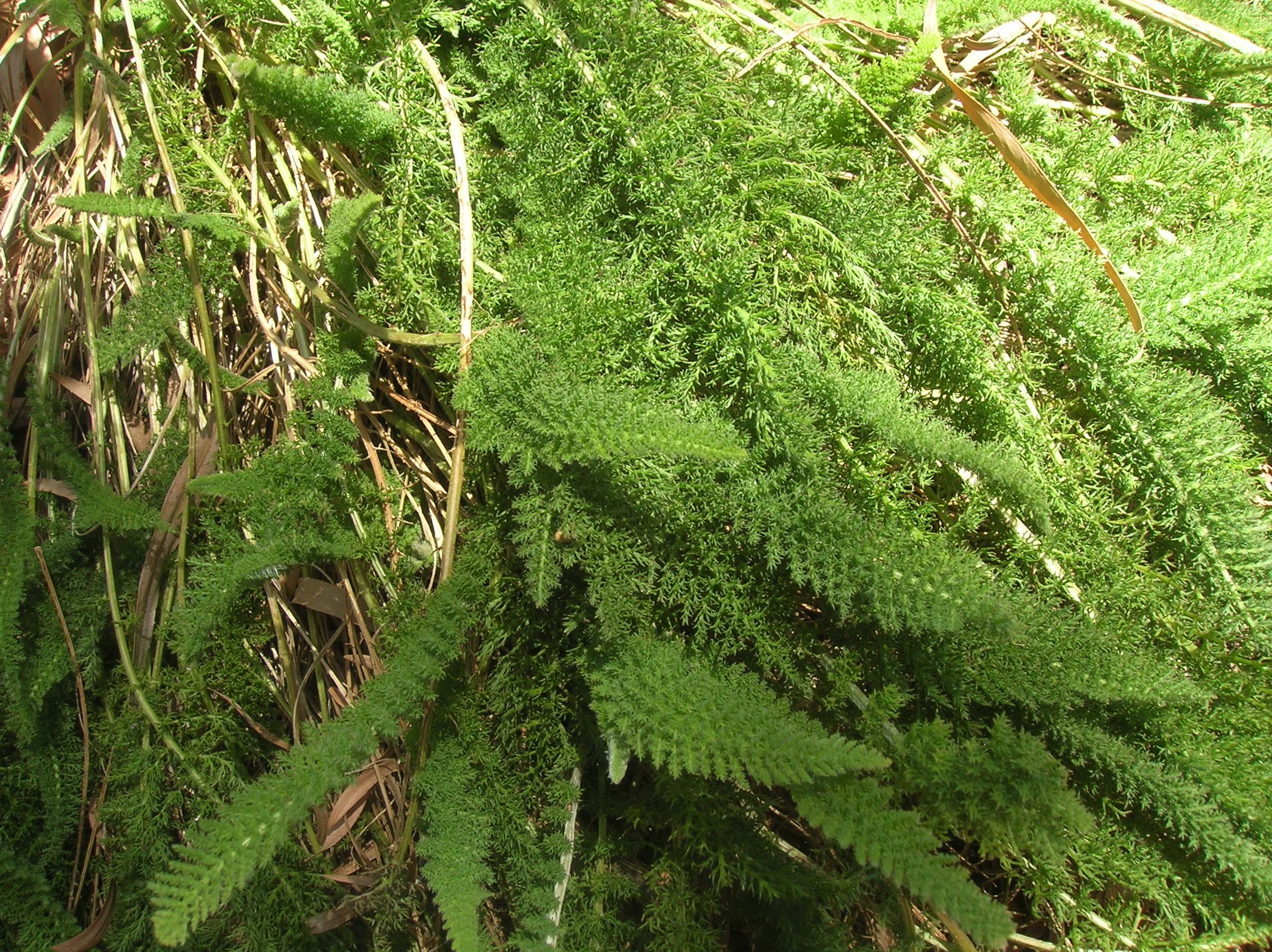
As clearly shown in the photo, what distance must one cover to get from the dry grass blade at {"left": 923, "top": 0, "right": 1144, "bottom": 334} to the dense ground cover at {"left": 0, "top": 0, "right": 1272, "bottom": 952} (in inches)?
0.6

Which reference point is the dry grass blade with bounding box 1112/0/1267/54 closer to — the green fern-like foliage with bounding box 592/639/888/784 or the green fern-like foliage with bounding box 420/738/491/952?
the green fern-like foliage with bounding box 592/639/888/784

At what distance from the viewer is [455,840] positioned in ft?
4.82

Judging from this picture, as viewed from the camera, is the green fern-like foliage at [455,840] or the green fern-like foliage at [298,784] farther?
the green fern-like foliage at [455,840]

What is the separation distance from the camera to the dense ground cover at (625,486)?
145cm

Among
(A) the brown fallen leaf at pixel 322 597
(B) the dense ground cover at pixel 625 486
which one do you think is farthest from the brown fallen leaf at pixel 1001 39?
(A) the brown fallen leaf at pixel 322 597

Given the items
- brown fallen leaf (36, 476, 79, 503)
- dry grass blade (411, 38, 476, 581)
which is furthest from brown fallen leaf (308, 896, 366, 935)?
brown fallen leaf (36, 476, 79, 503)

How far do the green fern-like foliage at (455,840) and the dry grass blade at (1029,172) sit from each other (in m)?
1.73

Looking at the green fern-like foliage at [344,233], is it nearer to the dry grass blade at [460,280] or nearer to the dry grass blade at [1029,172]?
the dry grass blade at [460,280]

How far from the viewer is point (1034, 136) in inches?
78.4

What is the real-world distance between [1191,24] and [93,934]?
3444 millimetres

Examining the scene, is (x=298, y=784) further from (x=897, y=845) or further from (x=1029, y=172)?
(x=1029, y=172)

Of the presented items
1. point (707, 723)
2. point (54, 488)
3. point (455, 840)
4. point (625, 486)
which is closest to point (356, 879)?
point (455, 840)

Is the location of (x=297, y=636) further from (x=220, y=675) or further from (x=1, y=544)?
(x=1, y=544)

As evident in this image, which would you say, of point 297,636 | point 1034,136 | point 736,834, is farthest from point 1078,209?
point 297,636
